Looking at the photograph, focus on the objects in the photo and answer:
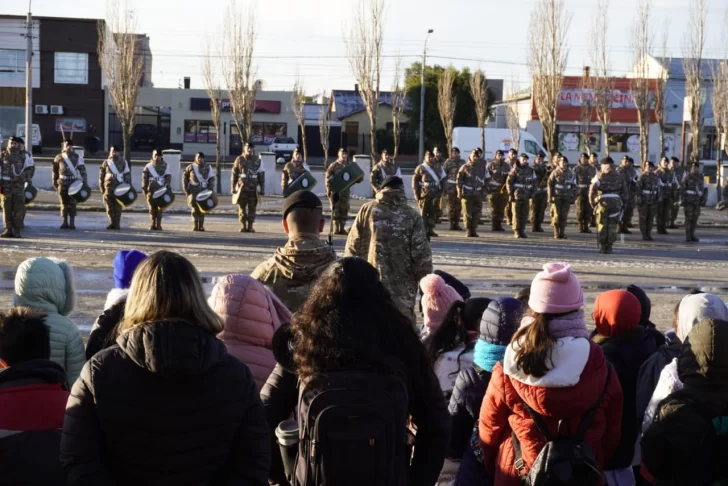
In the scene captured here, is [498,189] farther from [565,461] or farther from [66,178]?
[565,461]

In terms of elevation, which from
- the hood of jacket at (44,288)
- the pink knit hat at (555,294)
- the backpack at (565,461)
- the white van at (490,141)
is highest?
the white van at (490,141)

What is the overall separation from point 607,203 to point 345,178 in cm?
549

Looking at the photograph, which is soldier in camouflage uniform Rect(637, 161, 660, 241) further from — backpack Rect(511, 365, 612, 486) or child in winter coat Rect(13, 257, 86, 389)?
backpack Rect(511, 365, 612, 486)

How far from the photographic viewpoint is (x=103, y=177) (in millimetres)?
21578

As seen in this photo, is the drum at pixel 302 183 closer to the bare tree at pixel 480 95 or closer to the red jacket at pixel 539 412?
the red jacket at pixel 539 412

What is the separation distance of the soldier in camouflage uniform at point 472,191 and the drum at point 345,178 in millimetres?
2590

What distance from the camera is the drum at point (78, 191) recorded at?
21.0 m

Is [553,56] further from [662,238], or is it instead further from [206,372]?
[206,372]

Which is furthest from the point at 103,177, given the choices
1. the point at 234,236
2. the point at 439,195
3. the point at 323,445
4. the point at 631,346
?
the point at 323,445

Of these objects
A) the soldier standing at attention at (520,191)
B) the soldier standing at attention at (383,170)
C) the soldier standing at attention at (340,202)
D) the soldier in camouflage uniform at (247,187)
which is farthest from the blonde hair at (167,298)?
the soldier standing at attention at (520,191)

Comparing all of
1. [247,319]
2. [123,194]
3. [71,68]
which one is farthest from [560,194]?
[71,68]

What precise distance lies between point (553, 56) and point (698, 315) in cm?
3550

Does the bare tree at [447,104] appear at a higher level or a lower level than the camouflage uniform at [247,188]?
higher

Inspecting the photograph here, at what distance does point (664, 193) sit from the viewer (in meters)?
24.4
